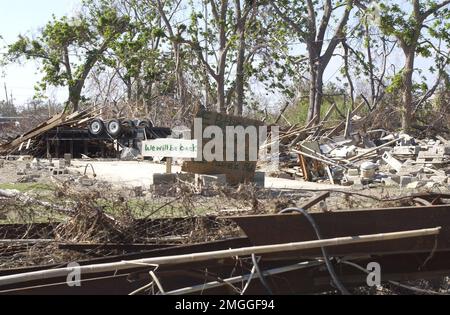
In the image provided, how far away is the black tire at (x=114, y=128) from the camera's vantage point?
22.3 metres

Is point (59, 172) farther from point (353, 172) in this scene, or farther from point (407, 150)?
point (407, 150)

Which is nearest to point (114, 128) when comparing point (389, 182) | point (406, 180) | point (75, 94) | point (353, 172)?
point (353, 172)

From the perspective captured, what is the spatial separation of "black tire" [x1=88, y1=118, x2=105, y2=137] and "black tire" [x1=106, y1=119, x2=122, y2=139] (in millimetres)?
240

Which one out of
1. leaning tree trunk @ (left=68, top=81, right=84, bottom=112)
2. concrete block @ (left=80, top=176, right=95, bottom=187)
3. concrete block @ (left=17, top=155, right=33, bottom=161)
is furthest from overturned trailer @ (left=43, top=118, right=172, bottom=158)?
leaning tree trunk @ (left=68, top=81, right=84, bottom=112)

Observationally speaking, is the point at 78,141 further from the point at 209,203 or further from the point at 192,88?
the point at 209,203

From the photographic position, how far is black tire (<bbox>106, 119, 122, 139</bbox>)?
22.3 metres

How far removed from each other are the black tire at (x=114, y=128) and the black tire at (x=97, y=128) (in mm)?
240

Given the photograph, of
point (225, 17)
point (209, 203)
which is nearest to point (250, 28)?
point (225, 17)

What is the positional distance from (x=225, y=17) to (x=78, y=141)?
12291 mm

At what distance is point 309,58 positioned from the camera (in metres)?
27.7

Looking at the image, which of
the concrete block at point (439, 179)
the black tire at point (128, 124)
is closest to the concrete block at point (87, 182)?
the concrete block at point (439, 179)

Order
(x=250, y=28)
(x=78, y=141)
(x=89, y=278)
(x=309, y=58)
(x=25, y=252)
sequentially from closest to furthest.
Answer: (x=89, y=278) → (x=25, y=252) → (x=78, y=141) → (x=309, y=58) → (x=250, y=28)

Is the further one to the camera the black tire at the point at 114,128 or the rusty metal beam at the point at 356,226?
the black tire at the point at 114,128

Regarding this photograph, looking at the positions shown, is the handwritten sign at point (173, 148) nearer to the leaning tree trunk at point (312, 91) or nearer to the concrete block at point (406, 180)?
the concrete block at point (406, 180)
